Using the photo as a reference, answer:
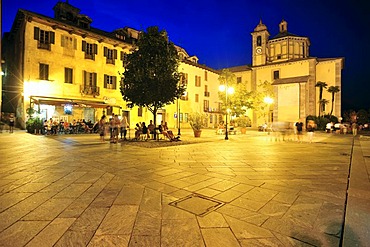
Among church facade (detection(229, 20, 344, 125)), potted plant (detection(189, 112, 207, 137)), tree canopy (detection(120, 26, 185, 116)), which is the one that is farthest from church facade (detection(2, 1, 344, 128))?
potted plant (detection(189, 112, 207, 137))

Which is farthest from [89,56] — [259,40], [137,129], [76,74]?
[259,40]

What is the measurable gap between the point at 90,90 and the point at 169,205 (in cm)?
2379

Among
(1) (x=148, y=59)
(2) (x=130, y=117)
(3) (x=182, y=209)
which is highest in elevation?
(1) (x=148, y=59)

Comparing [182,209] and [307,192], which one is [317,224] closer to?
[307,192]

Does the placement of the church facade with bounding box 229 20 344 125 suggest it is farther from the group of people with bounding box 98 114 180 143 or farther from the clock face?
the group of people with bounding box 98 114 180 143

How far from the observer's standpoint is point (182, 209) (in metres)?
3.47

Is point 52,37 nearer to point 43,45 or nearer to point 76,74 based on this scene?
point 43,45

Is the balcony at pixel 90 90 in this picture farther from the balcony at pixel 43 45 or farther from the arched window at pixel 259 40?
the arched window at pixel 259 40

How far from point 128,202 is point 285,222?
2.37 meters

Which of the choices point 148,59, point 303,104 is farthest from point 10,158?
point 303,104

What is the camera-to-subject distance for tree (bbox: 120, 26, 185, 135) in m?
13.1

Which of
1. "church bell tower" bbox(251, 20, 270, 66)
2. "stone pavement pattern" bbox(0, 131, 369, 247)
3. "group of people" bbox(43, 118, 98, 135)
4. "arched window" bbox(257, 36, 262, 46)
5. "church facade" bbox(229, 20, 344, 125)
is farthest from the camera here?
"arched window" bbox(257, 36, 262, 46)

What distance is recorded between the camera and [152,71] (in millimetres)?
13117

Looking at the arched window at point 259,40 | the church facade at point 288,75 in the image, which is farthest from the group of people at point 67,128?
the arched window at point 259,40
